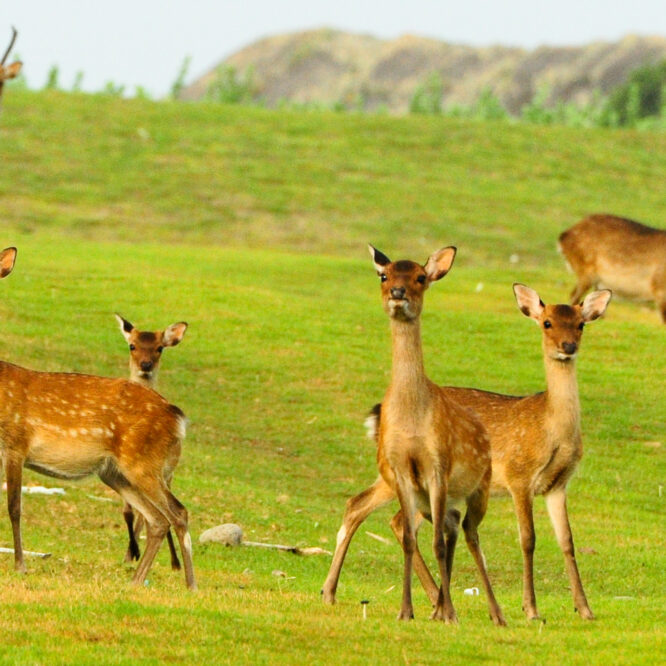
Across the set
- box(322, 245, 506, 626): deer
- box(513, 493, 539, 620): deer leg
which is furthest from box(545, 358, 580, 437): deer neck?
Answer: box(322, 245, 506, 626): deer

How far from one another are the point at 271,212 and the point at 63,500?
72.6 ft

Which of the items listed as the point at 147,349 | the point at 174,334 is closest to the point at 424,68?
the point at 174,334

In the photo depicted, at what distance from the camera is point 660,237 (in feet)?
83.7

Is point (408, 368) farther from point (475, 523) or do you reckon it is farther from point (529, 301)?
point (529, 301)

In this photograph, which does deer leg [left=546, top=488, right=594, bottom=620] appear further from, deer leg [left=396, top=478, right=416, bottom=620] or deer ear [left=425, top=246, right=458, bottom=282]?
deer ear [left=425, top=246, right=458, bottom=282]

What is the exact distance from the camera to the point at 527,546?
11078mm

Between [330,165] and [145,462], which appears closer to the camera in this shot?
[145,462]

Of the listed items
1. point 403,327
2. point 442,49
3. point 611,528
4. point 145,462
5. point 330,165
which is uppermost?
point 442,49

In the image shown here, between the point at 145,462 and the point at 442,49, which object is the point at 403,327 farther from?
the point at 442,49

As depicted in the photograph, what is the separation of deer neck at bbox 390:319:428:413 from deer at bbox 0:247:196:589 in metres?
2.02

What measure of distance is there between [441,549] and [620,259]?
649 inches

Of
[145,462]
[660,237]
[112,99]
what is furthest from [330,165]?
[145,462]

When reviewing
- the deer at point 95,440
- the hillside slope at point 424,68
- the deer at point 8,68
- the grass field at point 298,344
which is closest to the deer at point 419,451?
the grass field at point 298,344

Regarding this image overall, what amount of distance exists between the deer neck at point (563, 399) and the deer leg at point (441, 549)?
1.86 meters
